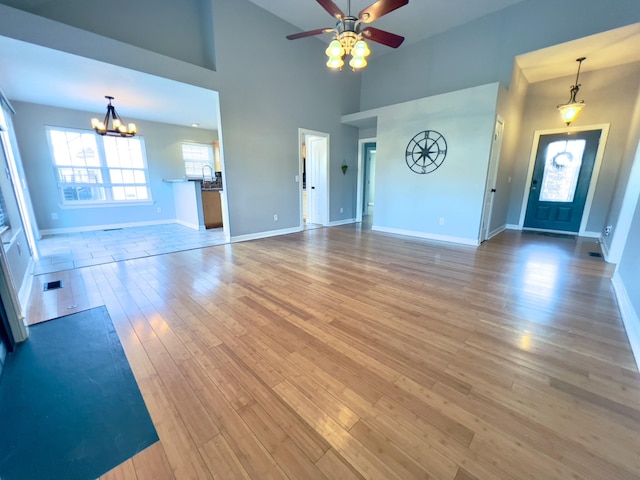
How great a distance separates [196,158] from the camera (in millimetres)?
7297

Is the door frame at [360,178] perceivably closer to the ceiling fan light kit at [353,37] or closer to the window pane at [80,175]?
the ceiling fan light kit at [353,37]

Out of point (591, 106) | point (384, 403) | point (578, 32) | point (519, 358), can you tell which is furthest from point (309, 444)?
point (591, 106)

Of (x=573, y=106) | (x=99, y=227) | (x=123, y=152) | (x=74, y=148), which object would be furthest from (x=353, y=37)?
(x=99, y=227)

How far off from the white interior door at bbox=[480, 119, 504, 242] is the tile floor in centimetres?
495

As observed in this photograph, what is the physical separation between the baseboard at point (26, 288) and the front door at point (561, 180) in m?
8.72

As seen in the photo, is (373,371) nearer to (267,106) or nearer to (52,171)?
(267,106)

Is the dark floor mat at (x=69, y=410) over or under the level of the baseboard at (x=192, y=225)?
under

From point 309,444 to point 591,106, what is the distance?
7696mm

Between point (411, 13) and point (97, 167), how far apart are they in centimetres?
742

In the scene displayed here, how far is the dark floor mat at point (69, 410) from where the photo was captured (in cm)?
100

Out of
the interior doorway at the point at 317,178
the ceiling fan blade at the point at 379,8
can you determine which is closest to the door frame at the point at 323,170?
the interior doorway at the point at 317,178

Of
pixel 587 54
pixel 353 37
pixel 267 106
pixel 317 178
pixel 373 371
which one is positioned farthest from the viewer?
pixel 317 178

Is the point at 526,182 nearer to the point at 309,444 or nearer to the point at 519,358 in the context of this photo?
the point at 519,358

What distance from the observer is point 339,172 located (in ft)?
20.7
